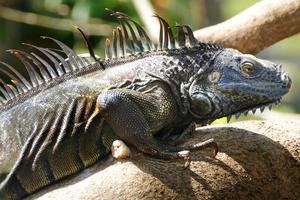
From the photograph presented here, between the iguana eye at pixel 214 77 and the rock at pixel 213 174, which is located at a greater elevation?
the iguana eye at pixel 214 77

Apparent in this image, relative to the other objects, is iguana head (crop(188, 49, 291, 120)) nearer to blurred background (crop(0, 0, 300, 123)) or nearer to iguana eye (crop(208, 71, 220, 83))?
iguana eye (crop(208, 71, 220, 83))

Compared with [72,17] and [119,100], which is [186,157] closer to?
[119,100]

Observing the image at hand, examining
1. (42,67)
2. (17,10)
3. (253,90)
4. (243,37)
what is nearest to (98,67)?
(42,67)

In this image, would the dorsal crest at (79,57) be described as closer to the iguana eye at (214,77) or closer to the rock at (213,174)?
the iguana eye at (214,77)

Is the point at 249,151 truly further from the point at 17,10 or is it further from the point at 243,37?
the point at 17,10

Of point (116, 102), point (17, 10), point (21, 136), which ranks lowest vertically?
point (17, 10)

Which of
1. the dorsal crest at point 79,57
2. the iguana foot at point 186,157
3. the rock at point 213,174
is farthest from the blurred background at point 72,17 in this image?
the iguana foot at point 186,157
